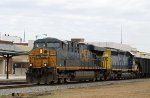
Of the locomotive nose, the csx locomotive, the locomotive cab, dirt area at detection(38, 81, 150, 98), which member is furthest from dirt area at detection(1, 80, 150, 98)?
the locomotive nose

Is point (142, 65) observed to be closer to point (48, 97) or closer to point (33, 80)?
point (33, 80)

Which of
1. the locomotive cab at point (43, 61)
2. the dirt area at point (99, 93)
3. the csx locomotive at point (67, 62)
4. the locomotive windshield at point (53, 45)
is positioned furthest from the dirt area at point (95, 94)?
the locomotive windshield at point (53, 45)

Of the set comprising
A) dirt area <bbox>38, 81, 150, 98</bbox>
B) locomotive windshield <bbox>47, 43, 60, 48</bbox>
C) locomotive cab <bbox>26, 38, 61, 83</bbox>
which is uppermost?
locomotive windshield <bbox>47, 43, 60, 48</bbox>

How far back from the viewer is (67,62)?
106 ft

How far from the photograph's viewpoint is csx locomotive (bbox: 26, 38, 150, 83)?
30.4 m

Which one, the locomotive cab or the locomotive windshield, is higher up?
the locomotive windshield

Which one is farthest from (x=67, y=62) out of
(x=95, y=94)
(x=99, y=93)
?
(x=95, y=94)

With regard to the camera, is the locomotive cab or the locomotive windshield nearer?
the locomotive cab

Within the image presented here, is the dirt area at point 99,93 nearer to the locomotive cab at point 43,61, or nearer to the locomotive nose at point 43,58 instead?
the locomotive cab at point 43,61

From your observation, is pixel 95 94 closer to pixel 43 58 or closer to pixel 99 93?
pixel 99 93

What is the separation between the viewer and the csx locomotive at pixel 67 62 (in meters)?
30.4

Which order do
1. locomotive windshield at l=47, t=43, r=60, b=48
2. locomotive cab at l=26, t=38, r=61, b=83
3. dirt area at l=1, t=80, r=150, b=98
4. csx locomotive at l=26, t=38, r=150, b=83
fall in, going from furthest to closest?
locomotive windshield at l=47, t=43, r=60, b=48
csx locomotive at l=26, t=38, r=150, b=83
locomotive cab at l=26, t=38, r=61, b=83
dirt area at l=1, t=80, r=150, b=98

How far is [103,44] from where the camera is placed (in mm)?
95562

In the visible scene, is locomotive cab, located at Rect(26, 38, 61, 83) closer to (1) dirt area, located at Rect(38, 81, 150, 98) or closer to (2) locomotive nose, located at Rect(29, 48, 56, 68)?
(2) locomotive nose, located at Rect(29, 48, 56, 68)
